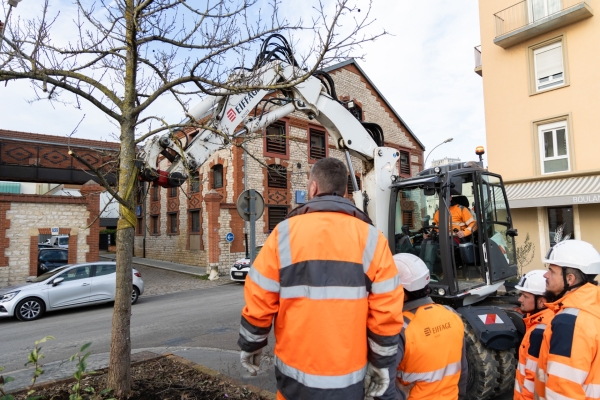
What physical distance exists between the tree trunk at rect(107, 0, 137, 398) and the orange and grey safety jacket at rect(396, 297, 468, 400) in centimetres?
279

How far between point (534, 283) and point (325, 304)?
2058 millimetres

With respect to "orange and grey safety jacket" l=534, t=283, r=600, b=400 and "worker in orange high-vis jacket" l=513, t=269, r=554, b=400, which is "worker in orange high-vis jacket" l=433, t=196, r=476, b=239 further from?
"orange and grey safety jacket" l=534, t=283, r=600, b=400

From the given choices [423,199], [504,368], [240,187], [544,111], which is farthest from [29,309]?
[544,111]

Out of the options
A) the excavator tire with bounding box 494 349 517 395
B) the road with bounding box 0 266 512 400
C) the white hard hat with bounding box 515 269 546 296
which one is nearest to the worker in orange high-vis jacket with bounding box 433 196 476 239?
the excavator tire with bounding box 494 349 517 395

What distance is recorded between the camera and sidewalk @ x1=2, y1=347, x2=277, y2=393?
4.51 meters

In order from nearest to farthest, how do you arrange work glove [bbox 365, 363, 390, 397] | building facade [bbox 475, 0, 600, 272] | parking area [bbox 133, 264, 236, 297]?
1. work glove [bbox 365, 363, 390, 397]
2. building facade [bbox 475, 0, 600, 272]
3. parking area [bbox 133, 264, 236, 297]

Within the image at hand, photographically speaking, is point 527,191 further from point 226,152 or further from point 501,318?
point 226,152

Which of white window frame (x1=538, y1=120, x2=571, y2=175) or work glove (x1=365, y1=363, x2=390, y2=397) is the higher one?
white window frame (x1=538, y1=120, x2=571, y2=175)

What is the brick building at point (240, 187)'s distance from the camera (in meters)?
18.8

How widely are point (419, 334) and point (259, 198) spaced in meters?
4.25

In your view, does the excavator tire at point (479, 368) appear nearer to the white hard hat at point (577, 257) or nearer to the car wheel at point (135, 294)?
the white hard hat at point (577, 257)

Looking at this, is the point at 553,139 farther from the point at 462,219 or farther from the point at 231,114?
the point at 231,114

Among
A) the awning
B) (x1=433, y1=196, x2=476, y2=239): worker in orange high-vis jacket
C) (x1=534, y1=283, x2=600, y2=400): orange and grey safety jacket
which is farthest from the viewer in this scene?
the awning

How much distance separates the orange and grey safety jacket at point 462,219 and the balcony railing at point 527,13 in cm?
1265
